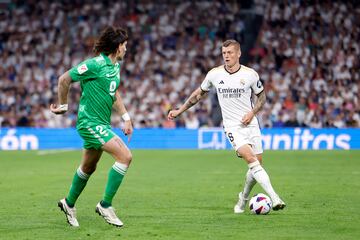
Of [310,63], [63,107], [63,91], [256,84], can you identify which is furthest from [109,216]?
[310,63]

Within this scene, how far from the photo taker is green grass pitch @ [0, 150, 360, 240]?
9.35 meters

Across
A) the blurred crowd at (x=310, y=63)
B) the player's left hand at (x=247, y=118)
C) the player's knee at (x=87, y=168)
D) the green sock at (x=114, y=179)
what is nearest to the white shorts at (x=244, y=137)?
the player's left hand at (x=247, y=118)

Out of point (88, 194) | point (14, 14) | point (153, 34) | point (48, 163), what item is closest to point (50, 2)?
point (14, 14)

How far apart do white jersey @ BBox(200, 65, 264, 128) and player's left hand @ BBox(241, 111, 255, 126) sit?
0.34ft

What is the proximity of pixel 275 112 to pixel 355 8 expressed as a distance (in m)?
7.80

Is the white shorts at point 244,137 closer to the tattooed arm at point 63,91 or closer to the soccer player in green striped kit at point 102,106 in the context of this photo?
the soccer player in green striped kit at point 102,106

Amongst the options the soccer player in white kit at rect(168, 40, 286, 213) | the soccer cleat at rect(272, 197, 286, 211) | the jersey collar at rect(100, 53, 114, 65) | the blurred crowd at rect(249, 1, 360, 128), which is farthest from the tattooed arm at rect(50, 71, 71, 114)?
the blurred crowd at rect(249, 1, 360, 128)

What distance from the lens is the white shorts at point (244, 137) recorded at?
11.2 meters

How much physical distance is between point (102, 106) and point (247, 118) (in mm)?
2448

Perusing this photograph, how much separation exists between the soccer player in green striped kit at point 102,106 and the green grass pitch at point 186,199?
587mm

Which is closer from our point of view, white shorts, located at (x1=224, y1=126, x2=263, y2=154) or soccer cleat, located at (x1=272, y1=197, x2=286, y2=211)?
soccer cleat, located at (x1=272, y1=197, x2=286, y2=211)

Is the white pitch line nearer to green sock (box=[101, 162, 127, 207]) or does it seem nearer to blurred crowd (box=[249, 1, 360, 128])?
blurred crowd (box=[249, 1, 360, 128])

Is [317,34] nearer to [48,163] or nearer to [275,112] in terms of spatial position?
[275,112]

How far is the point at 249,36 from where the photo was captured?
34656mm
